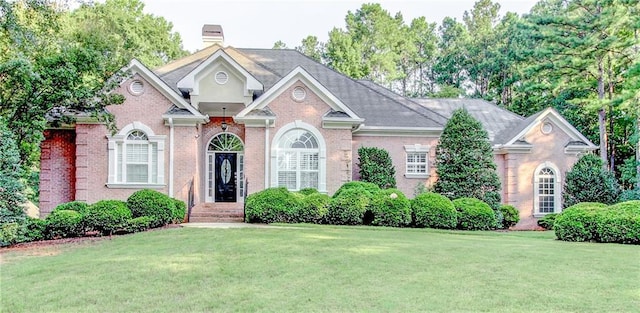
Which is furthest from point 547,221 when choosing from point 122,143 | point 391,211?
point 122,143

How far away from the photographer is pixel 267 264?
303 inches

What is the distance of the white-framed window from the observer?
661 inches

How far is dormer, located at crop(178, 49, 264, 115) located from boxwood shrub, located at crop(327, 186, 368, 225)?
5549 mm

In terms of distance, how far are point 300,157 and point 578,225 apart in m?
9.21

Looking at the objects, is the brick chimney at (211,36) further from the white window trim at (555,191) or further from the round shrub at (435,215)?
the white window trim at (555,191)

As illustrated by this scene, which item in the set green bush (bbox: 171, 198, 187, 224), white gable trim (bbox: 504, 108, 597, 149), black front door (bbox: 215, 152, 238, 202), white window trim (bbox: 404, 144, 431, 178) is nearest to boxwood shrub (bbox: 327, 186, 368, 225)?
green bush (bbox: 171, 198, 187, 224)

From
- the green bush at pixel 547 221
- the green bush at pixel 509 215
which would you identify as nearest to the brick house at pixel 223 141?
the green bush at pixel 547 221

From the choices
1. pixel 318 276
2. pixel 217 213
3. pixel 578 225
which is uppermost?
pixel 578 225

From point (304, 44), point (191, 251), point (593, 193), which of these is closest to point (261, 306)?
point (191, 251)

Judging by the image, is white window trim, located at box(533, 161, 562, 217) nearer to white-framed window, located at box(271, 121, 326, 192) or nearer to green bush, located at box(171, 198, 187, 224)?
white-framed window, located at box(271, 121, 326, 192)

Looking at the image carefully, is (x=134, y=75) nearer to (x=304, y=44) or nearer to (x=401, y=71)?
(x=304, y=44)

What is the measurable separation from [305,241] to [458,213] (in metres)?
6.91

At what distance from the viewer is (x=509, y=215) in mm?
17719

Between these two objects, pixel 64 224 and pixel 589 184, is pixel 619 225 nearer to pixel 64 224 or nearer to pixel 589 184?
pixel 589 184
